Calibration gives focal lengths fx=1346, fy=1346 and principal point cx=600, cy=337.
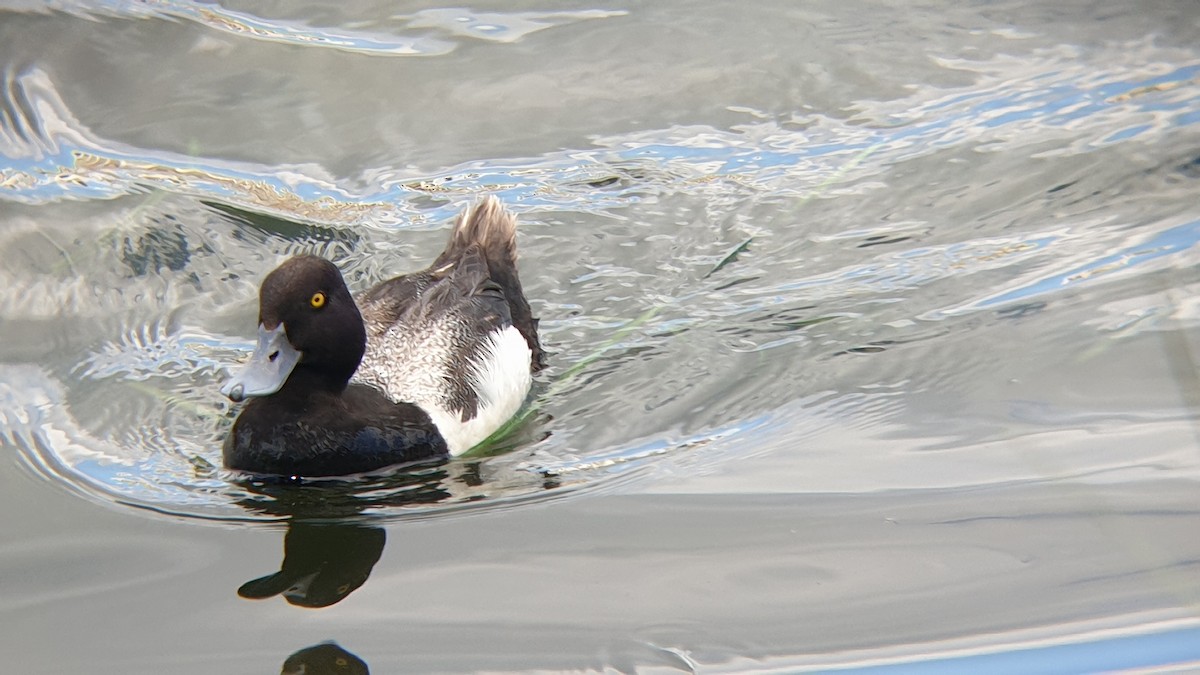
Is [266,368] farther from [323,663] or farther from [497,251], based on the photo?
[497,251]

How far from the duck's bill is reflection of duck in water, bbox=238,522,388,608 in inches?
23.8

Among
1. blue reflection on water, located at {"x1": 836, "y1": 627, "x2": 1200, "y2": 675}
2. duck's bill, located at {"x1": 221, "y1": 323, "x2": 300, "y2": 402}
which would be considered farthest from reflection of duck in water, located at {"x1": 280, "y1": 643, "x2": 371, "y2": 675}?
blue reflection on water, located at {"x1": 836, "y1": 627, "x2": 1200, "y2": 675}

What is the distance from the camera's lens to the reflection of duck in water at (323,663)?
4668mm

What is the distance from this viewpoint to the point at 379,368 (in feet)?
22.1

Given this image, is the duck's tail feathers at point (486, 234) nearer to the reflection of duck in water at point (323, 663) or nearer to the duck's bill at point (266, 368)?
the duck's bill at point (266, 368)

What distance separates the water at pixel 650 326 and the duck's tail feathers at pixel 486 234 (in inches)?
21.5

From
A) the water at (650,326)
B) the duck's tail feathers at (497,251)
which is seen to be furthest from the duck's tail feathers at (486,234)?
the water at (650,326)

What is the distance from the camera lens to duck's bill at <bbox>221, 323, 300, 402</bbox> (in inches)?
227

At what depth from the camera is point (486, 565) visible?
5.32 m

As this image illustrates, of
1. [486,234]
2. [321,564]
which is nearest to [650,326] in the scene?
[486,234]

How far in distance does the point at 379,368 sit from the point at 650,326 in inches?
68.5

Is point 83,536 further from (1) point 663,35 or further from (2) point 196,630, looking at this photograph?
(1) point 663,35

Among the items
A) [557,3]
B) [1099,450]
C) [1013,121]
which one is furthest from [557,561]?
[557,3]

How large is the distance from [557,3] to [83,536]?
7.07 metres
